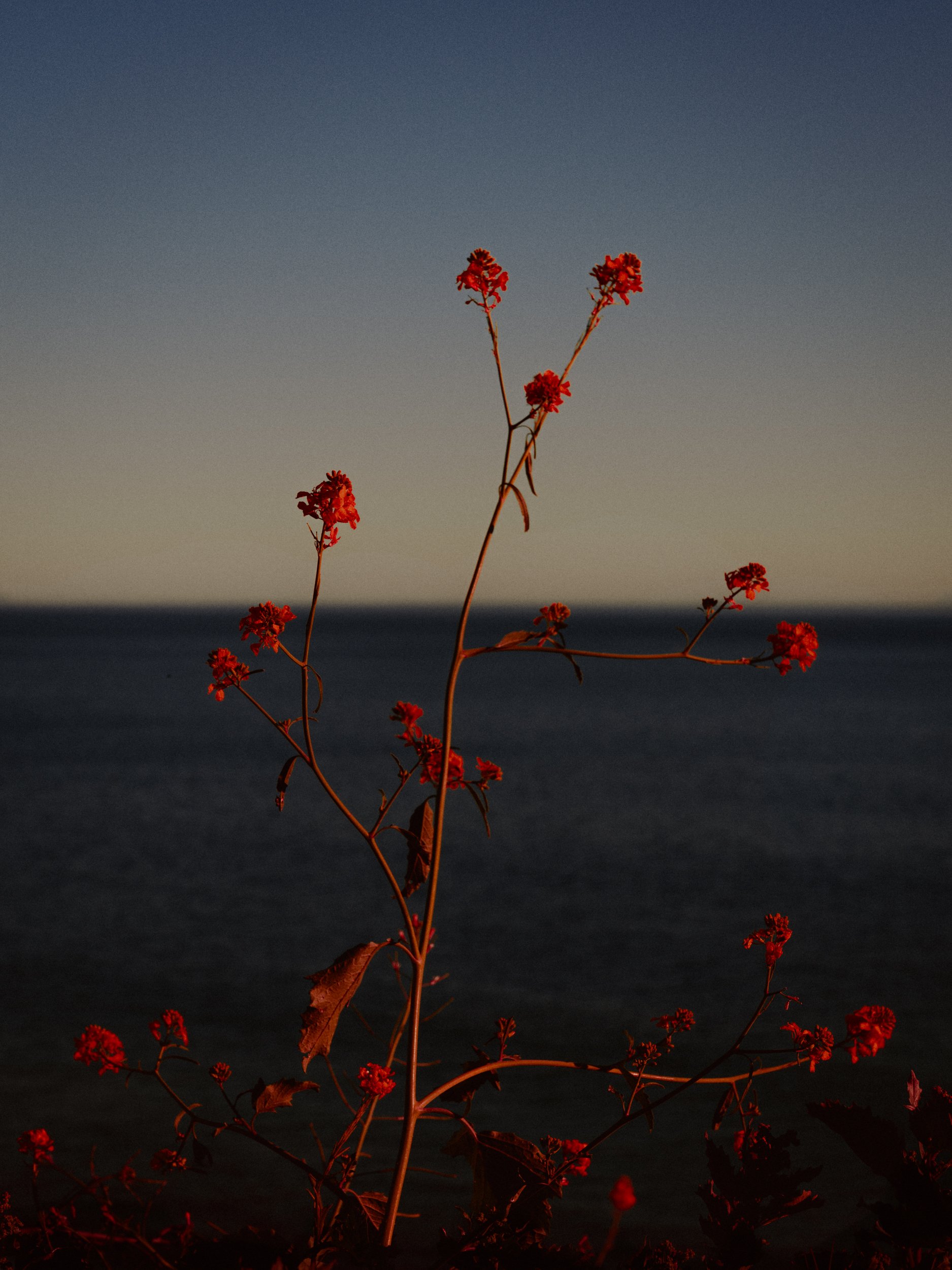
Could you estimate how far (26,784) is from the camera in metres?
26.2

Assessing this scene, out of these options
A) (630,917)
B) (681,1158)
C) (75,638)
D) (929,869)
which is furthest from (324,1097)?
(75,638)

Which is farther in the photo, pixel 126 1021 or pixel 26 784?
pixel 26 784

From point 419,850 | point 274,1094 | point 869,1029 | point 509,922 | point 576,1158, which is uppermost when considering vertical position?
point 419,850

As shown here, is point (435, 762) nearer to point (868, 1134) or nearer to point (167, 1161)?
point (167, 1161)

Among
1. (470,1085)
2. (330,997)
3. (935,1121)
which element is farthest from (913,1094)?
(330,997)

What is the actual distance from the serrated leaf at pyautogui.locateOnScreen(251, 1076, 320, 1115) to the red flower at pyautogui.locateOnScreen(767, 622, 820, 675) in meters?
1.04

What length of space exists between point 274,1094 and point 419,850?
53cm

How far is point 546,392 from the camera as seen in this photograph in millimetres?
1750

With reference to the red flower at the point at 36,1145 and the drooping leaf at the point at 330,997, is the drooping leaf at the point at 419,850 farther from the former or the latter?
the red flower at the point at 36,1145

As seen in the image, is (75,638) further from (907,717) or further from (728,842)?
(728,842)

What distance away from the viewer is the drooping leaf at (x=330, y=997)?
5.23ft

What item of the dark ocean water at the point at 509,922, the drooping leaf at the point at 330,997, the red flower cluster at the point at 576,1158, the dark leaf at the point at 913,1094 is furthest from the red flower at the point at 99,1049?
the dark ocean water at the point at 509,922

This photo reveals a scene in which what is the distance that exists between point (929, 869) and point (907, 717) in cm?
3212

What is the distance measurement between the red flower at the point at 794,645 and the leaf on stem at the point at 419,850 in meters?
0.62
